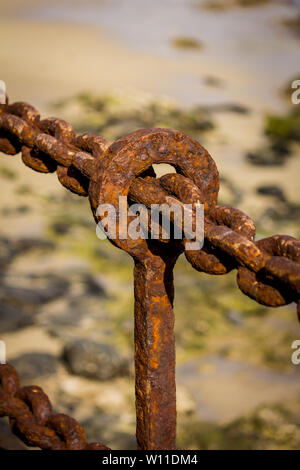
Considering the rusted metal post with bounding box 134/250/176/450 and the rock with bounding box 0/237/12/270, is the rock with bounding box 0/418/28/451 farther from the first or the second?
the rock with bounding box 0/237/12/270

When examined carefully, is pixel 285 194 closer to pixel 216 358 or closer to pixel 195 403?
pixel 216 358

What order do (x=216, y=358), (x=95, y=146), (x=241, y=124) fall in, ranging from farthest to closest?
1. (x=241, y=124)
2. (x=216, y=358)
3. (x=95, y=146)

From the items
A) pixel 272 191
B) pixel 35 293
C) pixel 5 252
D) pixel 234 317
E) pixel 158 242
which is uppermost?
pixel 272 191

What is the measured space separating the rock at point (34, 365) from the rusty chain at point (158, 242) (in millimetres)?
2554

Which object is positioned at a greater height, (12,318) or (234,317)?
(234,317)

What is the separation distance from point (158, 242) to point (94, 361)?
110 inches

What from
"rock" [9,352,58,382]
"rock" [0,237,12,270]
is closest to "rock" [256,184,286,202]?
"rock" [0,237,12,270]

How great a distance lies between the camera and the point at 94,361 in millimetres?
3865

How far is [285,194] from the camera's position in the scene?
8281 mm

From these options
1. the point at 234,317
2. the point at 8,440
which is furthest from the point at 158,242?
the point at 234,317

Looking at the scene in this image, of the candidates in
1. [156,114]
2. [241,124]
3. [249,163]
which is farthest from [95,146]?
[241,124]

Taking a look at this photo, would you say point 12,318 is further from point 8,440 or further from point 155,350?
point 155,350

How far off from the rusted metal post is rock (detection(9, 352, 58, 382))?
100 inches
